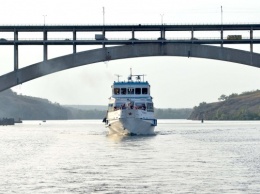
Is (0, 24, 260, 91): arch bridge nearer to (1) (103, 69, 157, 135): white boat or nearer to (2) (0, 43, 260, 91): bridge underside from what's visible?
(2) (0, 43, 260, 91): bridge underside

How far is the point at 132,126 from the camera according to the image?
9881cm

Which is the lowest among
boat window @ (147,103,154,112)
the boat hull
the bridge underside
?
the boat hull

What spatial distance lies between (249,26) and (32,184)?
218 feet

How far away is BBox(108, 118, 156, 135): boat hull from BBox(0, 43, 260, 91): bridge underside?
24.7ft

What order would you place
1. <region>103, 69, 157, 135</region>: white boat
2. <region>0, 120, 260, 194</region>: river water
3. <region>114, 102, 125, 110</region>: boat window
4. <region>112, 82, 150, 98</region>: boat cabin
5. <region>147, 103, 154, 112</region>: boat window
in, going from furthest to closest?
<region>112, 82, 150, 98</region>: boat cabin < <region>114, 102, 125, 110</region>: boat window < <region>147, 103, 154, 112</region>: boat window < <region>103, 69, 157, 135</region>: white boat < <region>0, 120, 260, 194</region>: river water

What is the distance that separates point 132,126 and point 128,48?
1013cm

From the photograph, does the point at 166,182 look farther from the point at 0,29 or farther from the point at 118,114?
the point at 0,29

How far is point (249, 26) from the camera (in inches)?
4186

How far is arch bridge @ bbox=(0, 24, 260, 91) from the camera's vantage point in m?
103

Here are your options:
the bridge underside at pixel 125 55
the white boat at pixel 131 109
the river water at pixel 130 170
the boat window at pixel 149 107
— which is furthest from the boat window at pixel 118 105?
the river water at pixel 130 170

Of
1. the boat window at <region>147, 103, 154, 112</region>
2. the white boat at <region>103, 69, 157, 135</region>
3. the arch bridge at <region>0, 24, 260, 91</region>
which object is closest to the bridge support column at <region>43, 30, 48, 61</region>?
the arch bridge at <region>0, 24, 260, 91</region>

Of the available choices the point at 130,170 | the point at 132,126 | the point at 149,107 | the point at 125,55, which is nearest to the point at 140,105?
the point at 149,107

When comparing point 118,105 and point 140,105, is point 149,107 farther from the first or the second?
point 118,105

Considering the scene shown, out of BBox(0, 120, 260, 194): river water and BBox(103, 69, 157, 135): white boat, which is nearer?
BBox(0, 120, 260, 194): river water
